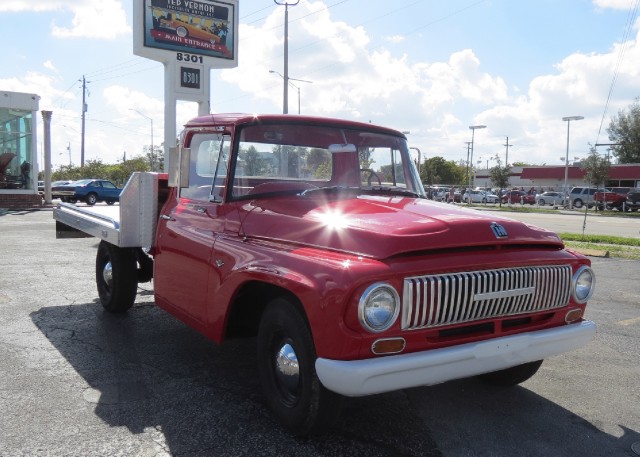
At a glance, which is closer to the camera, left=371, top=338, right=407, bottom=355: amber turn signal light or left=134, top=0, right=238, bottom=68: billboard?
left=371, top=338, right=407, bottom=355: amber turn signal light

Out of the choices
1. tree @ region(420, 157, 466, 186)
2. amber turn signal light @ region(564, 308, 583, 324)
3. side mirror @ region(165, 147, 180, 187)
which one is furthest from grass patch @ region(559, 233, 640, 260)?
tree @ region(420, 157, 466, 186)

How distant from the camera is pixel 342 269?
2.93 m

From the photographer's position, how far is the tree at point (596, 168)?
132ft

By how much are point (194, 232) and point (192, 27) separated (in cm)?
1660

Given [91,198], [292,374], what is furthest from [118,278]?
[91,198]

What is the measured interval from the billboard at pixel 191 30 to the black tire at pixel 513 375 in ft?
55.6

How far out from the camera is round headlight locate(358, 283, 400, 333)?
2.87 metres

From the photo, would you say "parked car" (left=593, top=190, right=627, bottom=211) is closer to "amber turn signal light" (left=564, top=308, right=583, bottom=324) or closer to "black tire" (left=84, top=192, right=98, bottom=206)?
"black tire" (left=84, top=192, right=98, bottom=206)

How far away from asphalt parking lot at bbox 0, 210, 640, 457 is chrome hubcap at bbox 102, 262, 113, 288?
17.3 inches

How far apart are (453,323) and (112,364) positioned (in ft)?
9.60

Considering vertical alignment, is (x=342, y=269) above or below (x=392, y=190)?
below

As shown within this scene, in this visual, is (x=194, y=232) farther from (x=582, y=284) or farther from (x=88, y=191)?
(x=88, y=191)

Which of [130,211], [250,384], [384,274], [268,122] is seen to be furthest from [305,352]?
A: [130,211]

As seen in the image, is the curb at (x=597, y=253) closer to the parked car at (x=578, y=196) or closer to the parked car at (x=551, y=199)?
the parked car at (x=578, y=196)
